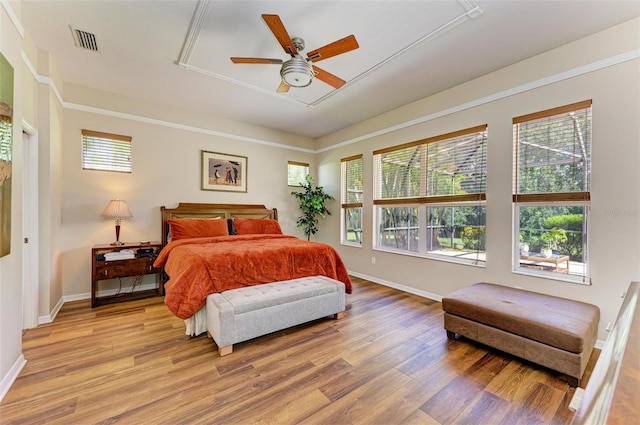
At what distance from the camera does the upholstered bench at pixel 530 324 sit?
76.1 inches

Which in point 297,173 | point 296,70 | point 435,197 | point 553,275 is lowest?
point 553,275

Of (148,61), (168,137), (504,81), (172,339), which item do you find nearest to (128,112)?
(168,137)

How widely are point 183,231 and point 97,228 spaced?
1.14 meters

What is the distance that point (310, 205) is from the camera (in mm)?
5555

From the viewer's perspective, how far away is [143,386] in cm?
189

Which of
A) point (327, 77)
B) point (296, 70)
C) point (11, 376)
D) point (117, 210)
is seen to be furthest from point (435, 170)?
point (11, 376)

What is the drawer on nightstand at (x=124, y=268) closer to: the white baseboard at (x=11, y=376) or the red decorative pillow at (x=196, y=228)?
the red decorative pillow at (x=196, y=228)

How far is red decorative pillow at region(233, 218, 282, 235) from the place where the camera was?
4531 millimetres

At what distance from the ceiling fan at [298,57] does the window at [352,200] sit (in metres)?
2.50

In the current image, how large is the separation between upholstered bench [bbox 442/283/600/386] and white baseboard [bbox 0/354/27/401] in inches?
136

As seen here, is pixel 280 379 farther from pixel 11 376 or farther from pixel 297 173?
pixel 297 173

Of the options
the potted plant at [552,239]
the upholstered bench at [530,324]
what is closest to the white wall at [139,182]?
the upholstered bench at [530,324]

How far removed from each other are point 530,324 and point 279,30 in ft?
9.78

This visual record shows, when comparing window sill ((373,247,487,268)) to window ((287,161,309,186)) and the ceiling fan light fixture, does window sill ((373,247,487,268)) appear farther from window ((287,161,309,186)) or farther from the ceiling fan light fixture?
the ceiling fan light fixture
